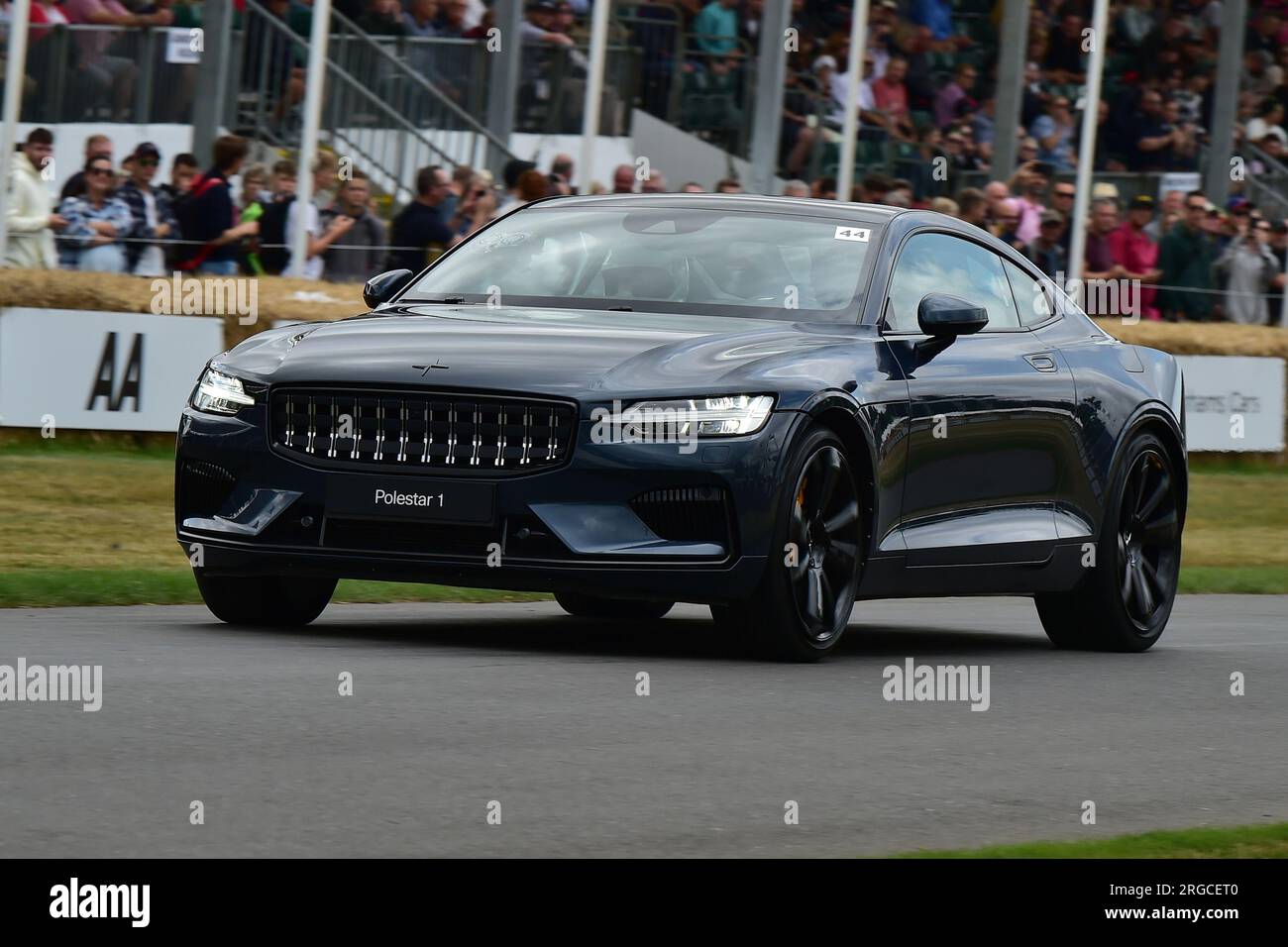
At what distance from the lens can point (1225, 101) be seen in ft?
93.3

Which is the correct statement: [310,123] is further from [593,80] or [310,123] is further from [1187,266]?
[1187,266]

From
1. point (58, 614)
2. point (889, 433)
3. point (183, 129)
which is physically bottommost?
point (58, 614)

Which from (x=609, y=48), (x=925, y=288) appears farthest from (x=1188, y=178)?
(x=925, y=288)

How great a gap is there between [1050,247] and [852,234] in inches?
534

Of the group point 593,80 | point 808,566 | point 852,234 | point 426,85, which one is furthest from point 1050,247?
point 808,566

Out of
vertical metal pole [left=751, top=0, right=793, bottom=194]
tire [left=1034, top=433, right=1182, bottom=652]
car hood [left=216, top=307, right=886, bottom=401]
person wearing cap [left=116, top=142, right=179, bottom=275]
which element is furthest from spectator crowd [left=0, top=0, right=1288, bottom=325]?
car hood [left=216, top=307, right=886, bottom=401]

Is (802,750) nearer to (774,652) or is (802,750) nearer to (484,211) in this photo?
(774,652)

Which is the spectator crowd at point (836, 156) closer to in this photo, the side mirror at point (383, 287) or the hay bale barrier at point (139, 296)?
the hay bale barrier at point (139, 296)

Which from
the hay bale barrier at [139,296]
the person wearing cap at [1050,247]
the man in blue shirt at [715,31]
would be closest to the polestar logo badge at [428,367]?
the hay bale barrier at [139,296]

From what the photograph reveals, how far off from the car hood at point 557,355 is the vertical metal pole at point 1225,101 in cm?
1928

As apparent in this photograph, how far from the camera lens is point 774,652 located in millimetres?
9367

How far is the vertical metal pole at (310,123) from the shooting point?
19531 mm
